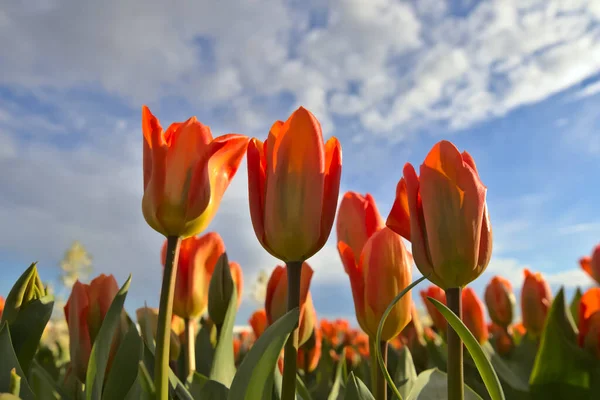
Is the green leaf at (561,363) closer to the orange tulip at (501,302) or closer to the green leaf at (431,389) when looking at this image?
the green leaf at (431,389)

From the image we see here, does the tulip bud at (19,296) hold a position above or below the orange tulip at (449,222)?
below

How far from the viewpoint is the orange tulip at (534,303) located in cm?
193

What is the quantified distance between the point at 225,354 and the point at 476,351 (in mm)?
600

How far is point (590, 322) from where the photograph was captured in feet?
4.09

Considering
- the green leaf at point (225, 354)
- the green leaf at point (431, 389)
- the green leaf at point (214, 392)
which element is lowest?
the green leaf at point (214, 392)

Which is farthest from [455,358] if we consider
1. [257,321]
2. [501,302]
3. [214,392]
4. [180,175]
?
[501,302]

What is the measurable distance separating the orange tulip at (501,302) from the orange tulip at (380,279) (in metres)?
1.57

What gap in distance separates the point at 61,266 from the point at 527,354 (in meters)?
6.16

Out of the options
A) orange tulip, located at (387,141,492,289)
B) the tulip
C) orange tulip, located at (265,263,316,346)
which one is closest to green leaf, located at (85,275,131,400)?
orange tulip, located at (265,263,316,346)

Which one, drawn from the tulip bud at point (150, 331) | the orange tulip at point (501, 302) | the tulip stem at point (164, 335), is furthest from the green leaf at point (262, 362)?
the orange tulip at point (501, 302)

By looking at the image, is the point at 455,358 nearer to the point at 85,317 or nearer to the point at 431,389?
the point at 431,389

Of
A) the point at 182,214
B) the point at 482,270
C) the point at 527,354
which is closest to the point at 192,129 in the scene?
the point at 182,214

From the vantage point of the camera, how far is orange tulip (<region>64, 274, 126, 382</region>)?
1060mm

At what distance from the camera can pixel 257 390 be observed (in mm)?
687
